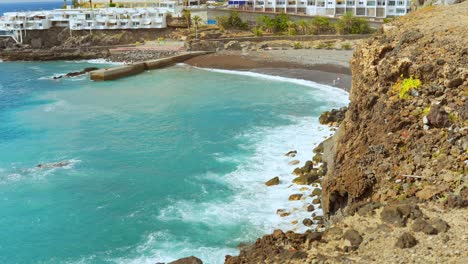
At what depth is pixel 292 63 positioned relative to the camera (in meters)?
54.4

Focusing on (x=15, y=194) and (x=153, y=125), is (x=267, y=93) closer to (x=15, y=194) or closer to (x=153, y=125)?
(x=153, y=125)

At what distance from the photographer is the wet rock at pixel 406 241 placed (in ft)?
34.1

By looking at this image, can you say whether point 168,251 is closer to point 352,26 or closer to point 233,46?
point 233,46

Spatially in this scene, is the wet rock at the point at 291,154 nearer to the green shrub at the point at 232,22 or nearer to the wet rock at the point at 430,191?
the wet rock at the point at 430,191

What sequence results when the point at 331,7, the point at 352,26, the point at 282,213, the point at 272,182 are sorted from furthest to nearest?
the point at 331,7, the point at 352,26, the point at 272,182, the point at 282,213

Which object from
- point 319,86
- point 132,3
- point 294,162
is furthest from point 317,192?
point 132,3

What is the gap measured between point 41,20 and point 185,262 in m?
73.7

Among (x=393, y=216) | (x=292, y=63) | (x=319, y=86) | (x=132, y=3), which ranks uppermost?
(x=132, y=3)

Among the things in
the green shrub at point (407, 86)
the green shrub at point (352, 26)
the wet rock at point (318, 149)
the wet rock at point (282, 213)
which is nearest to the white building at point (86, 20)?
the green shrub at point (352, 26)

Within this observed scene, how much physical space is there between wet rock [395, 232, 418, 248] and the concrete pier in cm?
4499

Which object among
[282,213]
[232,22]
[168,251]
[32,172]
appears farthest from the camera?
[232,22]

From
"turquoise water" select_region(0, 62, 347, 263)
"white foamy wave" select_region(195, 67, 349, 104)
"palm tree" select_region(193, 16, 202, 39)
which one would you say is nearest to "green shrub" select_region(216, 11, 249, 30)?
"palm tree" select_region(193, 16, 202, 39)

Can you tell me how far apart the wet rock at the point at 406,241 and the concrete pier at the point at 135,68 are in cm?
4499

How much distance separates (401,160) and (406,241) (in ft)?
13.4
